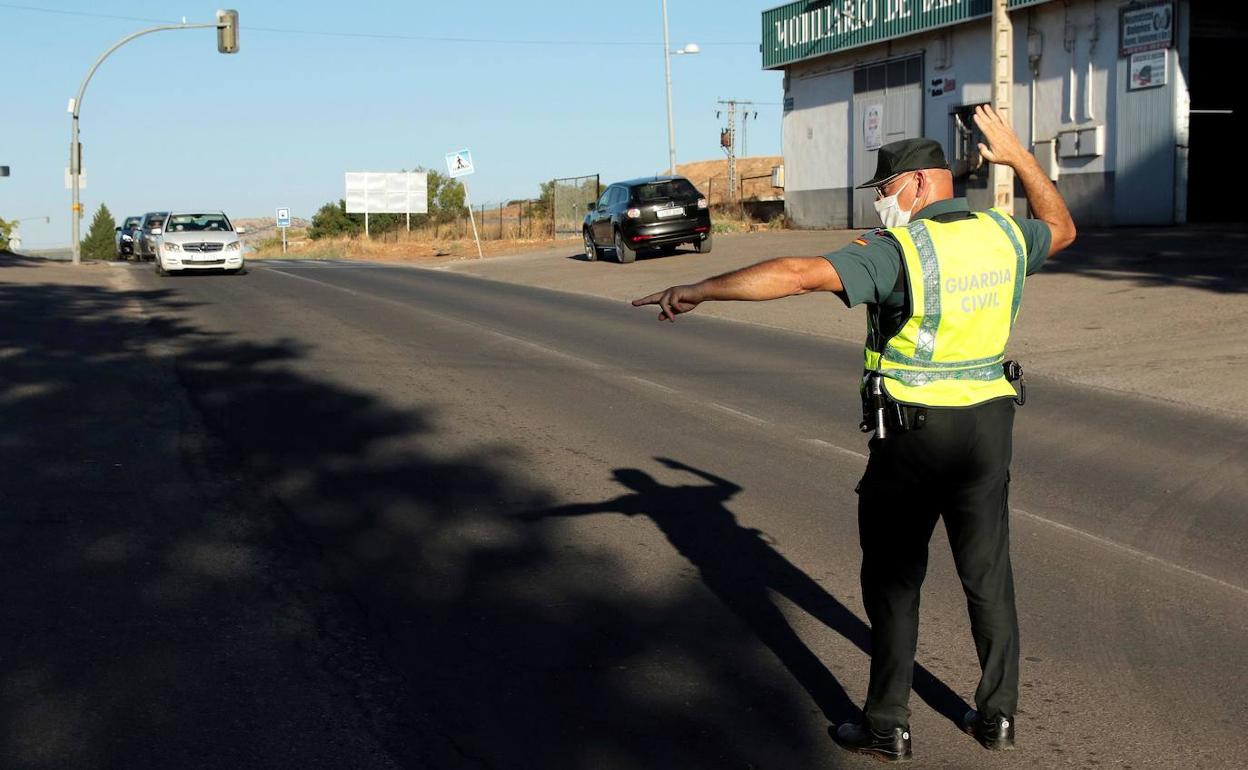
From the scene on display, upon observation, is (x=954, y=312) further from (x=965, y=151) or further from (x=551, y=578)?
(x=965, y=151)

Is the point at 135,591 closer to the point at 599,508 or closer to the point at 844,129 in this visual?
the point at 599,508

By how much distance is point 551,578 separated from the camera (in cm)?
660

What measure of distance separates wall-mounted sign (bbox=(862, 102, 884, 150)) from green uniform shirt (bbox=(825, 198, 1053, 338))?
32.5 metres

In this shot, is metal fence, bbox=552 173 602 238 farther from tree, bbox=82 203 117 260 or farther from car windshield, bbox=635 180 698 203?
tree, bbox=82 203 117 260

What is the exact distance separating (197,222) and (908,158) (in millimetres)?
29019

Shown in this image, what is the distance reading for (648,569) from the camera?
672 cm

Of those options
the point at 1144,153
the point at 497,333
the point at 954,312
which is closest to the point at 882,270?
the point at 954,312

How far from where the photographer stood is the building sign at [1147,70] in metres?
26.8

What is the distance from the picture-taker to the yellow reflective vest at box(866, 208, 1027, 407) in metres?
4.24

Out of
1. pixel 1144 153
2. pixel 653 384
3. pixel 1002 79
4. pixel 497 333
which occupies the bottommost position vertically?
pixel 653 384

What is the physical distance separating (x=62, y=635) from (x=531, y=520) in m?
2.72

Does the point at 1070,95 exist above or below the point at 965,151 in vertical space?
above

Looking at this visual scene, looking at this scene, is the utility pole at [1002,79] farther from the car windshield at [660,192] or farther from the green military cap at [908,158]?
the green military cap at [908,158]

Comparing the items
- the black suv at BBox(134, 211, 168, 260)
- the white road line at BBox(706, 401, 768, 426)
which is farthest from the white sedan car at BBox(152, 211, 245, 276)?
the white road line at BBox(706, 401, 768, 426)
